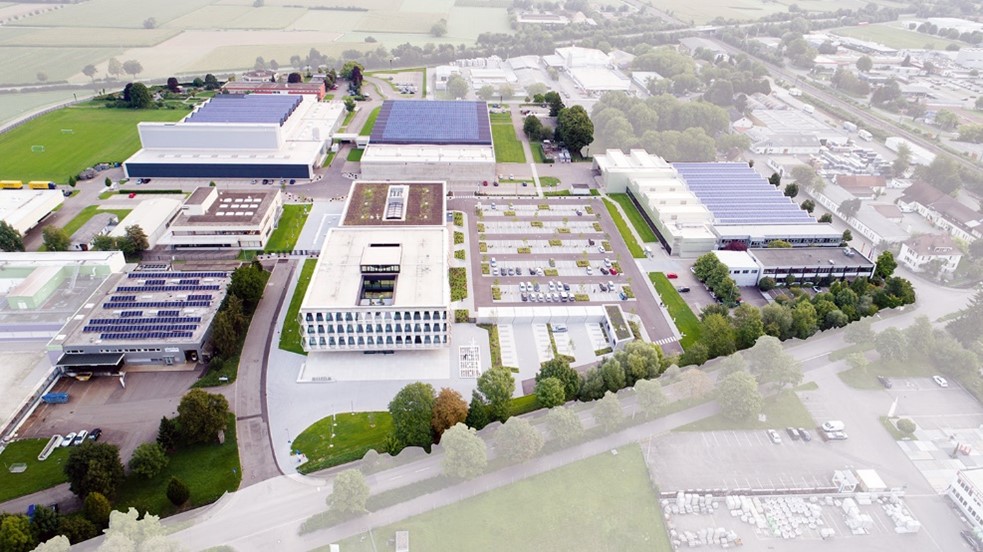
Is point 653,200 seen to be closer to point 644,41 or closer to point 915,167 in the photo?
point 915,167

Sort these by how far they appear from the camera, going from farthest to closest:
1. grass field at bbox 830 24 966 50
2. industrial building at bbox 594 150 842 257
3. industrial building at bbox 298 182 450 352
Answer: grass field at bbox 830 24 966 50 < industrial building at bbox 594 150 842 257 < industrial building at bbox 298 182 450 352

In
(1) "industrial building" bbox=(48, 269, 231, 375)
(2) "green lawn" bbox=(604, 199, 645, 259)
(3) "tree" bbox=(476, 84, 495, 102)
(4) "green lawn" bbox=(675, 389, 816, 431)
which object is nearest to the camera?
(4) "green lawn" bbox=(675, 389, 816, 431)

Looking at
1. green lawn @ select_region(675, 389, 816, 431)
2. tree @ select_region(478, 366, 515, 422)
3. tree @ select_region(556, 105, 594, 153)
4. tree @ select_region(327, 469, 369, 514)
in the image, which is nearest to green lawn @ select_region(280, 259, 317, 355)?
tree @ select_region(478, 366, 515, 422)

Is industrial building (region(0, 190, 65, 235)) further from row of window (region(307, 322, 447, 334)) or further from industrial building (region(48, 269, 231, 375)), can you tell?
row of window (region(307, 322, 447, 334))

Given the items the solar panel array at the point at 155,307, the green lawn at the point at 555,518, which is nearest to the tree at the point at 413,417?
the green lawn at the point at 555,518

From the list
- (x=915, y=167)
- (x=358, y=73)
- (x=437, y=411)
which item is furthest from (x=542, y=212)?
(x=358, y=73)

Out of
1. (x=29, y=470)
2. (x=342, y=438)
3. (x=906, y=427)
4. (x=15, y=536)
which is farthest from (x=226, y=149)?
(x=906, y=427)
